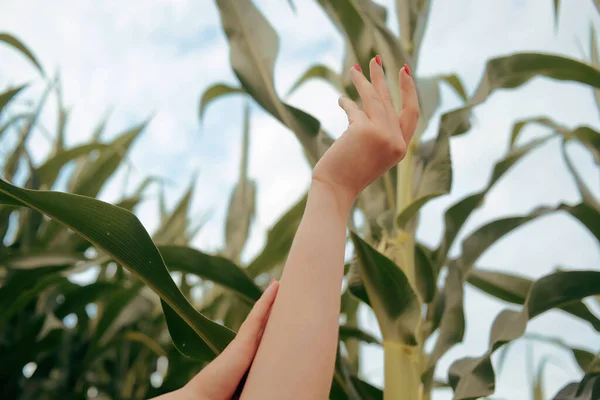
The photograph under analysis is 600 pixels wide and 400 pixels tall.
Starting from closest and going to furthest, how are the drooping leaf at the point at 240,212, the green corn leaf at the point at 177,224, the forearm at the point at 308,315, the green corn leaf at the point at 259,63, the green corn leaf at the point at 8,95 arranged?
the forearm at the point at 308,315 < the green corn leaf at the point at 259,63 < the green corn leaf at the point at 8,95 < the drooping leaf at the point at 240,212 < the green corn leaf at the point at 177,224

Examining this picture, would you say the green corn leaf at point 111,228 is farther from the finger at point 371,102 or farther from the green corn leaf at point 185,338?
the finger at point 371,102

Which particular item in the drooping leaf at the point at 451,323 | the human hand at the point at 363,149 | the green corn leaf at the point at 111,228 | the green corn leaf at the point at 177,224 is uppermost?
the human hand at the point at 363,149

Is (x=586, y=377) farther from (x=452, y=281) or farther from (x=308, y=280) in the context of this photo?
(x=308, y=280)

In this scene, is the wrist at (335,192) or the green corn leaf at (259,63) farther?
the green corn leaf at (259,63)

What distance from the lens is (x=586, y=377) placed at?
0.47 m

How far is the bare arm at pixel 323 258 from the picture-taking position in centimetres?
34

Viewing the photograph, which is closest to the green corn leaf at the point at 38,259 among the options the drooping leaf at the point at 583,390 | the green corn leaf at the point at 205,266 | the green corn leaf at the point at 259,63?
the green corn leaf at the point at 205,266

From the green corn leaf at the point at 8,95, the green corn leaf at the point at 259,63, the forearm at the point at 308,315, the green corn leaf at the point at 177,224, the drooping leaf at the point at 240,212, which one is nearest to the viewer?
the forearm at the point at 308,315

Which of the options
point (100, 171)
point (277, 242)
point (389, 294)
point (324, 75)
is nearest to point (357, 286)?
point (389, 294)

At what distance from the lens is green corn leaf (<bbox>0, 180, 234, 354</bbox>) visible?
1.21ft

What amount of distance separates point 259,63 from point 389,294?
0.89ft

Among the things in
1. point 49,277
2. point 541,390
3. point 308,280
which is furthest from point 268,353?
point 541,390

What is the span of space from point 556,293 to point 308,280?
0.83 feet

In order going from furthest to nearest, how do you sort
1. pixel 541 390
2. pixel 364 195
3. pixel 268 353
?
pixel 541 390, pixel 364 195, pixel 268 353
